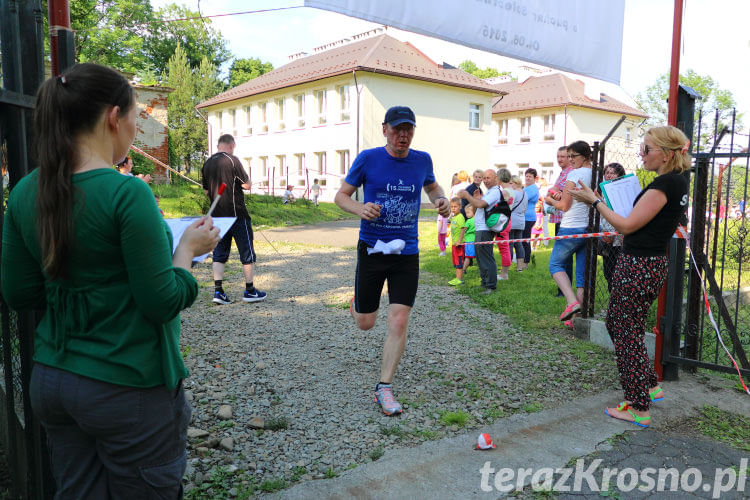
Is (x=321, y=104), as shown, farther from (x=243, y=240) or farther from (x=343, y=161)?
(x=243, y=240)

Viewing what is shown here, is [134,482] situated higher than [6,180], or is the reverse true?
[6,180]

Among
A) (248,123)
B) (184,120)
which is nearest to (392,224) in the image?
(248,123)

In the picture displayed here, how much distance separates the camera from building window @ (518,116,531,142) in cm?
3875

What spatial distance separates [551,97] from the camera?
123ft

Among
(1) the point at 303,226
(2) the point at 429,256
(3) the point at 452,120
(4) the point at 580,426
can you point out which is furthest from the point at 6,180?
(3) the point at 452,120

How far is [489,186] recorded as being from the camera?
8.69m

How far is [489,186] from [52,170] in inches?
302

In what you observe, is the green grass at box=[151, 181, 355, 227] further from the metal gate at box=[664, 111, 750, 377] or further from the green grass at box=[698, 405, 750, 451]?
the green grass at box=[698, 405, 750, 451]

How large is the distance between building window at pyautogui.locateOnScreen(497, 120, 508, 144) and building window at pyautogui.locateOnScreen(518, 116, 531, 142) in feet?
4.53

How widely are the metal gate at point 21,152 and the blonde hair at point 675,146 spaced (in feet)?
12.0

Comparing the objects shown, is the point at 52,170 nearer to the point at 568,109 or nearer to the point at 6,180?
the point at 6,180

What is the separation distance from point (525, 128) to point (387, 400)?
1491 inches

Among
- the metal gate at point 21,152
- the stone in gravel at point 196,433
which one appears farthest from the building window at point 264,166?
the metal gate at point 21,152

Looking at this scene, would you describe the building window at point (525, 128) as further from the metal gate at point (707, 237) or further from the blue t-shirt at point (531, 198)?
the metal gate at point (707, 237)
